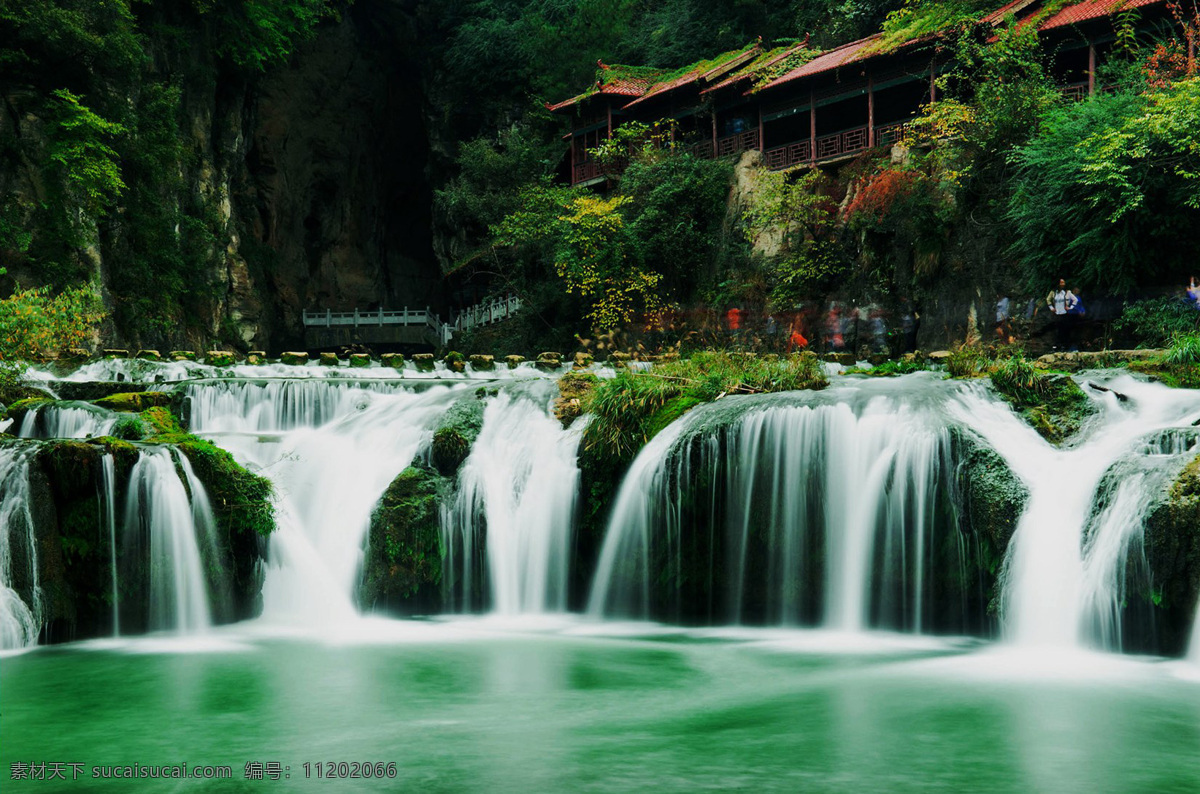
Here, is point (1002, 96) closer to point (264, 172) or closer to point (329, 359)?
point (329, 359)

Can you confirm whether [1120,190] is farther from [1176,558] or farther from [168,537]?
[168,537]

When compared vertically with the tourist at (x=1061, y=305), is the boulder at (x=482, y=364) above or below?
below

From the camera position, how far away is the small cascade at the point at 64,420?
1255 centimetres

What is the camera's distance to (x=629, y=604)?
11.3m

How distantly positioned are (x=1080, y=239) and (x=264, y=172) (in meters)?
32.4

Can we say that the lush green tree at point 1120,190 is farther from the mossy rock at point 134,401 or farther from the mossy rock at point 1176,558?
the mossy rock at point 134,401

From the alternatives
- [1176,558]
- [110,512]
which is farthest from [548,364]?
[1176,558]

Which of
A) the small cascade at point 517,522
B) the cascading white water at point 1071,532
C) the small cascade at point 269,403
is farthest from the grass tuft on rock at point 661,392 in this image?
the small cascade at point 269,403

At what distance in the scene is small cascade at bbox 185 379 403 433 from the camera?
1633cm

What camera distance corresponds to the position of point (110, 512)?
1007 centimetres

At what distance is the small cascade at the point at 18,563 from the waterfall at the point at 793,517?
18.1 feet

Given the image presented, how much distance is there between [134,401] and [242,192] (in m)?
27.0

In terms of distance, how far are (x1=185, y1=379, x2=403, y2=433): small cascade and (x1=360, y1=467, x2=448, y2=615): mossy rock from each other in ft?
14.7

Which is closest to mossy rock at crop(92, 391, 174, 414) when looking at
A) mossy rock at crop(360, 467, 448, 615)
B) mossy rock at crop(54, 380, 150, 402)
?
mossy rock at crop(54, 380, 150, 402)
